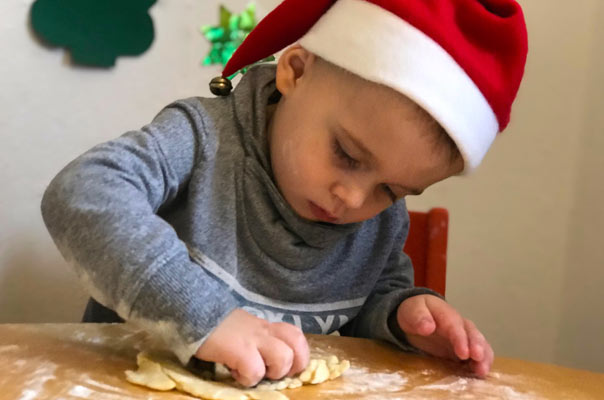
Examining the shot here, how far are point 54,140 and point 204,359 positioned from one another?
0.72 m

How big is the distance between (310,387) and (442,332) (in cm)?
25

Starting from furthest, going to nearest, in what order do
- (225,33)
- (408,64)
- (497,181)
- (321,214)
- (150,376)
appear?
(497,181), (225,33), (321,214), (408,64), (150,376)

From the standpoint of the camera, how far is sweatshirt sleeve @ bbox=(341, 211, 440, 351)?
815 mm

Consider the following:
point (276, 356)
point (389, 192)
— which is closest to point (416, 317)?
point (389, 192)

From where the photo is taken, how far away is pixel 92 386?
0.49 meters

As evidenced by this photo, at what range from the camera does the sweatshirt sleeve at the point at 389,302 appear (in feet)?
2.68

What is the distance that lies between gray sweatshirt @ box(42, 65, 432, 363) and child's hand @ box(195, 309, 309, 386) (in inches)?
0.5

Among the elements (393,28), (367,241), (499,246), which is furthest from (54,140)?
(499,246)

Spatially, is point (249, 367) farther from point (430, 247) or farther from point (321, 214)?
point (430, 247)

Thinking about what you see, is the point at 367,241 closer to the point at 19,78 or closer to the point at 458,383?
the point at 458,383

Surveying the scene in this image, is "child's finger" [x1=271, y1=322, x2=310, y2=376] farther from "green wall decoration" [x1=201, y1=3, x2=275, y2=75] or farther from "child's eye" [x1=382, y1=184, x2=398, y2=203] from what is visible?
Answer: "green wall decoration" [x1=201, y1=3, x2=275, y2=75]

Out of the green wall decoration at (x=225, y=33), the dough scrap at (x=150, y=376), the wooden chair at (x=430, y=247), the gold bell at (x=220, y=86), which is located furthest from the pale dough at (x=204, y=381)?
the green wall decoration at (x=225, y=33)

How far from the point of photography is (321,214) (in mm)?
790

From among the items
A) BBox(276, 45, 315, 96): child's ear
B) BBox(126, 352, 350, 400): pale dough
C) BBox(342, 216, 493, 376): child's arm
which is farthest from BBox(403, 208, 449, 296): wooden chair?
BBox(126, 352, 350, 400): pale dough
